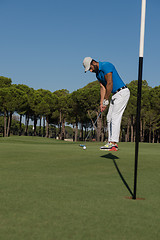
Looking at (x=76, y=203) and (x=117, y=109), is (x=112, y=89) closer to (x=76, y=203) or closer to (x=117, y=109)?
(x=117, y=109)

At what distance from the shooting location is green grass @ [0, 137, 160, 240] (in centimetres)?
265

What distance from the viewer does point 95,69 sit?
28.2 ft

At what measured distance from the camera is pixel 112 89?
8703 millimetres

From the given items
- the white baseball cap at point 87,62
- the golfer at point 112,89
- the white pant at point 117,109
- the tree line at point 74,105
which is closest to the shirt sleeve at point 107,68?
the golfer at point 112,89

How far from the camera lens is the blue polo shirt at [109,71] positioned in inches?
329

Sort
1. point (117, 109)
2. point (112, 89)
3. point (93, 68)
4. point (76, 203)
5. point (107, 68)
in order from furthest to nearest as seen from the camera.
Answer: point (117, 109) → point (112, 89) → point (93, 68) → point (107, 68) → point (76, 203)

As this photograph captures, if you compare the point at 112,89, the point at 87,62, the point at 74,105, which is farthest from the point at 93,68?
the point at 74,105

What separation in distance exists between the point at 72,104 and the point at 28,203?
55262mm

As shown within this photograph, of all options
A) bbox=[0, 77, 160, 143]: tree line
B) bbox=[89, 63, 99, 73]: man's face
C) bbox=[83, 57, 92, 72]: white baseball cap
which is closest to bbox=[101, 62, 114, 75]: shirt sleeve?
bbox=[89, 63, 99, 73]: man's face

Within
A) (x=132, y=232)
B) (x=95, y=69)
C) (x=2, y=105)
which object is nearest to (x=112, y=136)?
(x=95, y=69)

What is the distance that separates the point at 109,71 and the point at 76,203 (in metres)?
5.38

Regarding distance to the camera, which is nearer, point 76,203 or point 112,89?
point 76,203

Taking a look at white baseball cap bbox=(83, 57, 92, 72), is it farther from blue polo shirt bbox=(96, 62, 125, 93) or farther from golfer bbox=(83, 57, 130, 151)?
blue polo shirt bbox=(96, 62, 125, 93)

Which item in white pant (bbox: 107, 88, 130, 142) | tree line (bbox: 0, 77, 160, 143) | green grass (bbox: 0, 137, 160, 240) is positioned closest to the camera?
green grass (bbox: 0, 137, 160, 240)
